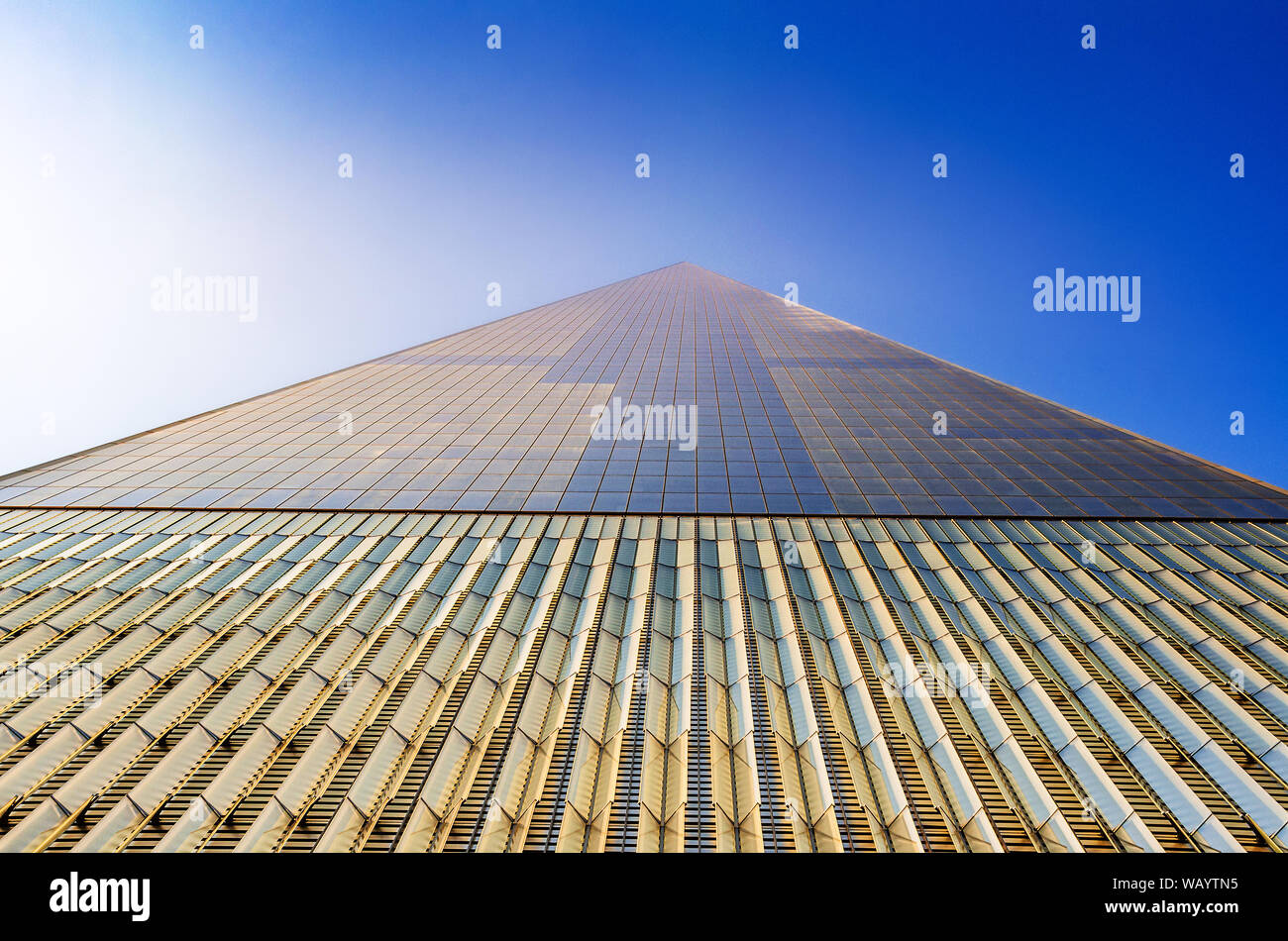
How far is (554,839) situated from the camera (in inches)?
298

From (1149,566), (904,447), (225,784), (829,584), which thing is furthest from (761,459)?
(225,784)

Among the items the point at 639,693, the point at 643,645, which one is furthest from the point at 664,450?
the point at 639,693

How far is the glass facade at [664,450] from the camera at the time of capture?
18.4 m

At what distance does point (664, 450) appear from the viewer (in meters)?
22.3

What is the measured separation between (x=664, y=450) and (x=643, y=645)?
38.6 feet

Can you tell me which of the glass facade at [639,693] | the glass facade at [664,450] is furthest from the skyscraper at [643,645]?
the glass facade at [664,450]

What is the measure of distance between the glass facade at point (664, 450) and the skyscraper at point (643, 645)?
21 centimetres

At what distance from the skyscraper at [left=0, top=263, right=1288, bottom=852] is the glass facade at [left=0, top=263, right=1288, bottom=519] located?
205 millimetres

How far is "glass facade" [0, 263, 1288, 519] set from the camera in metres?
18.4

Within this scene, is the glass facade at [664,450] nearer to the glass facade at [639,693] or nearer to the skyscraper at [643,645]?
the skyscraper at [643,645]

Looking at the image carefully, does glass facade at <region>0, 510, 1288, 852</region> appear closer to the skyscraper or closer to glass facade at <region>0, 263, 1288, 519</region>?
the skyscraper

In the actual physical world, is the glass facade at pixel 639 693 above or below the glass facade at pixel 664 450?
below

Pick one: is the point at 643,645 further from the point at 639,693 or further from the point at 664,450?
the point at 664,450

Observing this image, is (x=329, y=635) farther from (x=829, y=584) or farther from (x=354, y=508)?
(x=829, y=584)
